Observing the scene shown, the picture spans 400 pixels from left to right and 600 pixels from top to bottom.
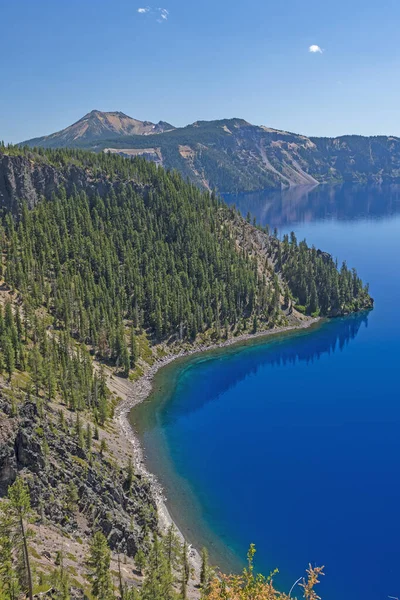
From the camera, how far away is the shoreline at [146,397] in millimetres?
84631

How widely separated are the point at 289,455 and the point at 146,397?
46.8 metres

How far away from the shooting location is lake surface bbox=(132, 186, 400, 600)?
79.1 m

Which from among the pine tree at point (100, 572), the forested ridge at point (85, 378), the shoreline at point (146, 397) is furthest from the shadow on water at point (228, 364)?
the pine tree at point (100, 572)

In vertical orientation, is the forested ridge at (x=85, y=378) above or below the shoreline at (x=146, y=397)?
above

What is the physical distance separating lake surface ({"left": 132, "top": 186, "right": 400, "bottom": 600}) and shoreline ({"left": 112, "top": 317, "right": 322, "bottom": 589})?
2258 mm

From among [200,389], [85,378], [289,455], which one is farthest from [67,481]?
[200,389]

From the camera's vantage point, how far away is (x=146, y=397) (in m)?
135

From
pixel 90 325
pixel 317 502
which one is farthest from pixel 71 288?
pixel 317 502

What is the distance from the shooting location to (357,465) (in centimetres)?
10394

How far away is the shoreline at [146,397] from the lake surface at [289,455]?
2258 mm

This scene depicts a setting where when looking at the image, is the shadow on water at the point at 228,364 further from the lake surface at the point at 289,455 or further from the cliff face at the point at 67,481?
the cliff face at the point at 67,481

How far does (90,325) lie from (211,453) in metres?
65.3

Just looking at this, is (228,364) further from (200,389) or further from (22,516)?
(22,516)

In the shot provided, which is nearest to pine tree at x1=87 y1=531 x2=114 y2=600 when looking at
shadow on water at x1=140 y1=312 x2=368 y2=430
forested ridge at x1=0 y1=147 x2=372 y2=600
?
forested ridge at x1=0 y1=147 x2=372 y2=600
